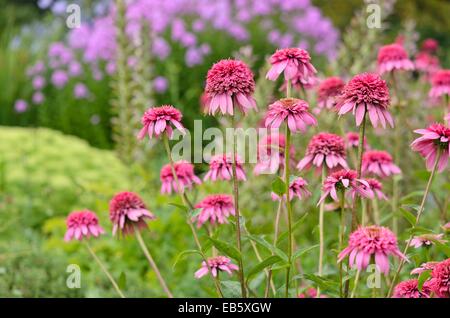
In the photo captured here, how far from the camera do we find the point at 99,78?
23.1 ft

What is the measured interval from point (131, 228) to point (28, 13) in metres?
14.3

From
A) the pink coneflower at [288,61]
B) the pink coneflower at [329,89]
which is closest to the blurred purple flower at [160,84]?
the pink coneflower at [329,89]

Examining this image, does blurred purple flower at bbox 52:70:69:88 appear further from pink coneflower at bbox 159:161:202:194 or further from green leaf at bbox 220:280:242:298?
green leaf at bbox 220:280:242:298

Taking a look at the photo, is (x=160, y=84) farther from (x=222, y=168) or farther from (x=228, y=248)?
(x=228, y=248)

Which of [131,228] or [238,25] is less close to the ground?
[238,25]

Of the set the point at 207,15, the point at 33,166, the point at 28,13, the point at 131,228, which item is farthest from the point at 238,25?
the point at 28,13

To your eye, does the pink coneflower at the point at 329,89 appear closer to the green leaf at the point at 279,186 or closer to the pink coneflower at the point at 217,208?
the pink coneflower at the point at 217,208

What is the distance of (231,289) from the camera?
2182 mm

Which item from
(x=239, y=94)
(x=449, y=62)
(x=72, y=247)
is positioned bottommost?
(x=72, y=247)

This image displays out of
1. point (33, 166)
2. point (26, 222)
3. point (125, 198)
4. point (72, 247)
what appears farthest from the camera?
point (33, 166)

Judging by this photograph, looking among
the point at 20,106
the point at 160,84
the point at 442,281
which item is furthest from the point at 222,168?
the point at 20,106

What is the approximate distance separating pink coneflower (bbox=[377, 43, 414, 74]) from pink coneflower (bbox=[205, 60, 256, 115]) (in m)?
1.06

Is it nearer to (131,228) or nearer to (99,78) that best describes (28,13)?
(99,78)

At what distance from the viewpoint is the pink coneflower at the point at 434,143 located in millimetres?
1844
